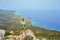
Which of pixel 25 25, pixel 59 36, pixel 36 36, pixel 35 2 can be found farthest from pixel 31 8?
pixel 59 36

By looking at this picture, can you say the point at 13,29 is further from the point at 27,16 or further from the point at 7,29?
the point at 27,16

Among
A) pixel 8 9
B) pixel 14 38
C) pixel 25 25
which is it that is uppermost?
pixel 8 9

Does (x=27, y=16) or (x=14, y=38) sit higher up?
(x=27, y=16)

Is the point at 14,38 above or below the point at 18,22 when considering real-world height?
below

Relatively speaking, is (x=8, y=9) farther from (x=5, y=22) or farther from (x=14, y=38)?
(x=14, y=38)

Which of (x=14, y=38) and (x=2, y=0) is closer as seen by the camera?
(x=14, y=38)

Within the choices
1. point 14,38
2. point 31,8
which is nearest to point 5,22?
point 14,38

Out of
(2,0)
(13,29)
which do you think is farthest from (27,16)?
(2,0)
